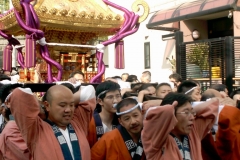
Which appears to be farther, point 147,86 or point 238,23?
point 238,23

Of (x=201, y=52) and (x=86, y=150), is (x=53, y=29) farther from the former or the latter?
(x=86, y=150)

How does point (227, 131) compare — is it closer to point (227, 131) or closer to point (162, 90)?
point (227, 131)

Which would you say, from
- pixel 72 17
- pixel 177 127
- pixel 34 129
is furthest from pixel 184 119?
pixel 72 17

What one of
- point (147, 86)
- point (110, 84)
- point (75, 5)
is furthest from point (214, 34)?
point (110, 84)

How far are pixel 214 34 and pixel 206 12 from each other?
2212 millimetres

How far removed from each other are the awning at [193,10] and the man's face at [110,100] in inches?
233

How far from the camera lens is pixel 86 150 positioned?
2553mm

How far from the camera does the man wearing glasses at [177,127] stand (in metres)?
2.25

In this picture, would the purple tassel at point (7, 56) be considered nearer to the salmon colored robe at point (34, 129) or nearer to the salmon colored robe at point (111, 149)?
the salmon colored robe at point (111, 149)

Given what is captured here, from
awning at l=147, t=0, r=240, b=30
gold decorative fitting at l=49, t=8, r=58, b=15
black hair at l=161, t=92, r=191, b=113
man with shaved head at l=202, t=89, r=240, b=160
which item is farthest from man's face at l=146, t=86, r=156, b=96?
awning at l=147, t=0, r=240, b=30

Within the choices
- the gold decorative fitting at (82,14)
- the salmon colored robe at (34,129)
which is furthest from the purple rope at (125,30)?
the salmon colored robe at (34,129)

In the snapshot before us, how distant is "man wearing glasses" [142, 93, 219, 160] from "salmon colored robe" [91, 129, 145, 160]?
1.03 ft

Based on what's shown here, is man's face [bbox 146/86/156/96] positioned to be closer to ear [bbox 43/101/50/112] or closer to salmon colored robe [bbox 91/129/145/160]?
salmon colored robe [bbox 91/129/145/160]

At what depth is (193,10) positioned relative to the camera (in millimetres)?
9727
